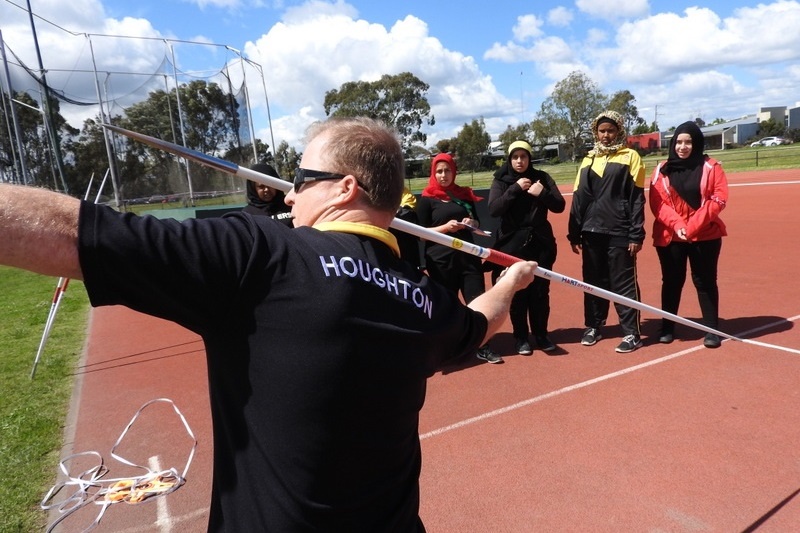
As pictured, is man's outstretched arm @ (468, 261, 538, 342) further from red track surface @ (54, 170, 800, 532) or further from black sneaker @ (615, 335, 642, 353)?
black sneaker @ (615, 335, 642, 353)

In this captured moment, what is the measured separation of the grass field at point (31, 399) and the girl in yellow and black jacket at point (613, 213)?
5.05m

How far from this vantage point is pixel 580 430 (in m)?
4.06

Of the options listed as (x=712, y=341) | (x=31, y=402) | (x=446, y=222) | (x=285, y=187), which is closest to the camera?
(x=285, y=187)

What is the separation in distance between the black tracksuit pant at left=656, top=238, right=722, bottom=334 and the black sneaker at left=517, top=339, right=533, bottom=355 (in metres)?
1.47

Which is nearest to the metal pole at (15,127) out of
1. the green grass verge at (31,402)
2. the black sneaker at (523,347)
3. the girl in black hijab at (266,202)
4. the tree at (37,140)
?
the tree at (37,140)

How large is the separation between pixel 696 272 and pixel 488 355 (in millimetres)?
2271

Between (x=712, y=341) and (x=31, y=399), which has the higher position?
(x=31, y=399)

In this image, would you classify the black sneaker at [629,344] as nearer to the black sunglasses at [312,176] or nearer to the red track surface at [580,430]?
the red track surface at [580,430]

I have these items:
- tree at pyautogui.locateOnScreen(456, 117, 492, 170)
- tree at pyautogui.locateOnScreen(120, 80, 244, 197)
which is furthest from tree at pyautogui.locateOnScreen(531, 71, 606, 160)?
tree at pyautogui.locateOnScreen(120, 80, 244, 197)

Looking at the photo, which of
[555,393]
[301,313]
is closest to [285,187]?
[301,313]

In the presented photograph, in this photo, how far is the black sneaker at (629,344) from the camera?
5.62 meters

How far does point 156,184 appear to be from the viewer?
723 inches

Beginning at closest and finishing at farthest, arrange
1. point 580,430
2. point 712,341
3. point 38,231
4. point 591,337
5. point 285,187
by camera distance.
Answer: point 38,231 < point 285,187 < point 580,430 < point 712,341 < point 591,337

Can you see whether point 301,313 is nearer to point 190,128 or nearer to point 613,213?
point 613,213
